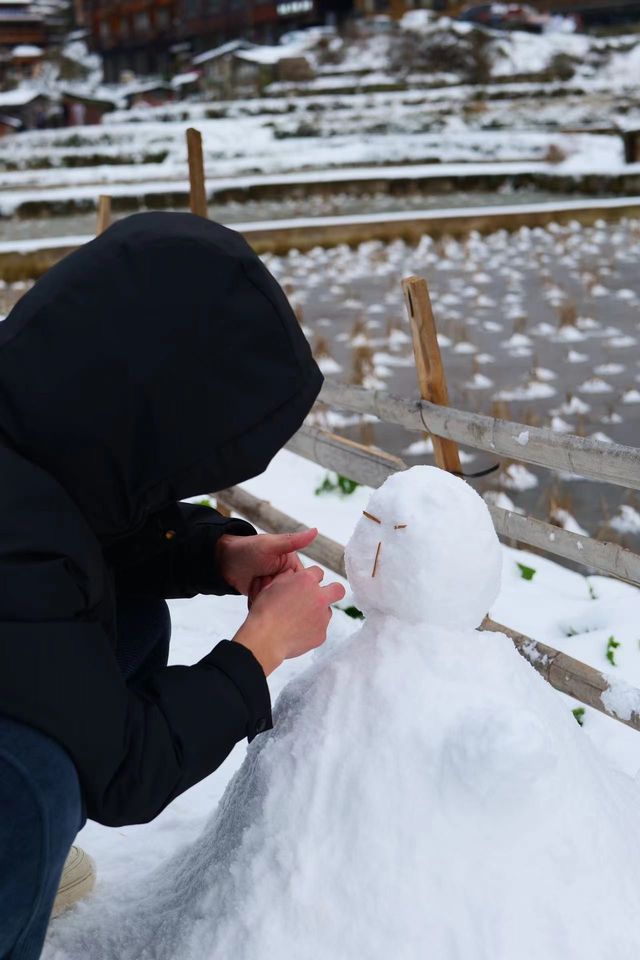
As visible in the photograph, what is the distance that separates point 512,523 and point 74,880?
154 cm

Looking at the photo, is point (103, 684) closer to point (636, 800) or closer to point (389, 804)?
point (389, 804)

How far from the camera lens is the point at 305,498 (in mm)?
4031

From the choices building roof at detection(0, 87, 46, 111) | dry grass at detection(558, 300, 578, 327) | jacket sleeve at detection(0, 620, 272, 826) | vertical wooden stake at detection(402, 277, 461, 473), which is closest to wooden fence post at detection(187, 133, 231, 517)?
vertical wooden stake at detection(402, 277, 461, 473)

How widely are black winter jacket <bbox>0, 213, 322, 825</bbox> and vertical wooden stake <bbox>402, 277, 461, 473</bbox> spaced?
1.75 meters

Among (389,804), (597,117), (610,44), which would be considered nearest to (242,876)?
(389,804)

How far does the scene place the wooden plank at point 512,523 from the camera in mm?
2379

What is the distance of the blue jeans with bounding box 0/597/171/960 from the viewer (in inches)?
41.3

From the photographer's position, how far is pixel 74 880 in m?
1.64

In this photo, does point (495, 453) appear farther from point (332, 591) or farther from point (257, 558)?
point (332, 591)

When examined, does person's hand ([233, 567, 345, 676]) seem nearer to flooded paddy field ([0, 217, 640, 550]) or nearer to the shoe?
the shoe

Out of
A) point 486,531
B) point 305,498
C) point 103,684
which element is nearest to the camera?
point 103,684

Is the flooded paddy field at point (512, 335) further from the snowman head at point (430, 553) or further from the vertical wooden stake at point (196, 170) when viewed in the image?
the snowman head at point (430, 553)

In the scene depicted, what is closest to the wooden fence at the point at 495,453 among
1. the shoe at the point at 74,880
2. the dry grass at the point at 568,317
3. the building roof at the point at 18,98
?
the shoe at the point at 74,880

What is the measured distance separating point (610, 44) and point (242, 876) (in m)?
30.1
